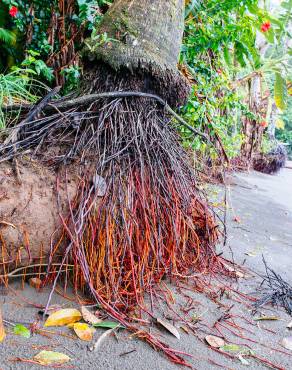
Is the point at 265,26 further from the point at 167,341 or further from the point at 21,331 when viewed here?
the point at 21,331

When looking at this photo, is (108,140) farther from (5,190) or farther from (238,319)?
(238,319)

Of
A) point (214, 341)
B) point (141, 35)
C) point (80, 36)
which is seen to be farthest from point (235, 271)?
point (80, 36)

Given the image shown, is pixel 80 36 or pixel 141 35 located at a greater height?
pixel 80 36

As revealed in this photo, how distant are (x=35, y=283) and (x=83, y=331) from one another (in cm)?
31

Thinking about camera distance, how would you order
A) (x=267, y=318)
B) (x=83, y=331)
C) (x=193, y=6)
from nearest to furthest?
1. (x=83, y=331)
2. (x=267, y=318)
3. (x=193, y=6)

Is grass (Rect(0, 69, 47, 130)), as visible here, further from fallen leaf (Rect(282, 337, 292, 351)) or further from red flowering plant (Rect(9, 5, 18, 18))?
fallen leaf (Rect(282, 337, 292, 351))

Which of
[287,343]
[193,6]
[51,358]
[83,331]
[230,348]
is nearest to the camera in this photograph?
[51,358]

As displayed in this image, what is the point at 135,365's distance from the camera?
1082mm

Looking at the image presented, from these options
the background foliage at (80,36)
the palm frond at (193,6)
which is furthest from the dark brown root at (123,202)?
the palm frond at (193,6)

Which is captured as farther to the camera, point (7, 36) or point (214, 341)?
point (7, 36)

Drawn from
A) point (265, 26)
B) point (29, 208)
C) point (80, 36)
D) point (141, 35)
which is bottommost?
point (29, 208)

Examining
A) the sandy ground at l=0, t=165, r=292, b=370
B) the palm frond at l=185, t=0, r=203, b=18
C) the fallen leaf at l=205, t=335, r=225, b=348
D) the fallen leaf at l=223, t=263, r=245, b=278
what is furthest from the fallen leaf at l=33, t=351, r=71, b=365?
the palm frond at l=185, t=0, r=203, b=18

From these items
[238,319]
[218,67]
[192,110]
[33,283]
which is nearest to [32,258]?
[33,283]

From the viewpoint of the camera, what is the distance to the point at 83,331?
116cm
